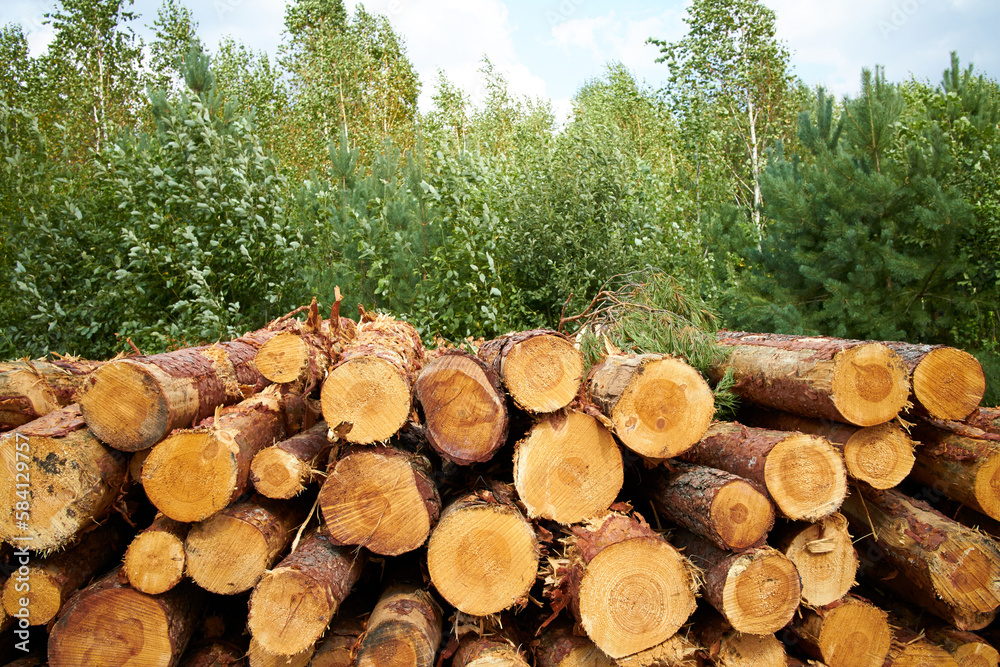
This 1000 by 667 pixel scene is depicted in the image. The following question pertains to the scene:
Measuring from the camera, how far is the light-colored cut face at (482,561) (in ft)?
8.11

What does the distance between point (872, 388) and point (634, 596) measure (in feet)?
4.83

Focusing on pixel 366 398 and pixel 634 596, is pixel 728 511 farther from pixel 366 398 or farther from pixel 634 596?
pixel 366 398

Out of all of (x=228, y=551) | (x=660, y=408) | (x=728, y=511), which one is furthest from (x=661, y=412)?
(x=228, y=551)

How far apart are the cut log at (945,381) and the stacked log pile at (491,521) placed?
1 centimetres

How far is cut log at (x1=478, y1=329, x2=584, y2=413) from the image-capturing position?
2.58 m

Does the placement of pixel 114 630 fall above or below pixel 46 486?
below

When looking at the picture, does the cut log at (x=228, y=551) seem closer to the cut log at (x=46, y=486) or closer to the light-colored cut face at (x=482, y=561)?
the cut log at (x=46, y=486)

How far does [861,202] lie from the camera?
18.9ft

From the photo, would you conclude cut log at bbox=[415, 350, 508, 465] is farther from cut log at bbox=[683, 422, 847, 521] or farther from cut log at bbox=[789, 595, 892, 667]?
cut log at bbox=[789, 595, 892, 667]

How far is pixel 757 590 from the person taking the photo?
248cm

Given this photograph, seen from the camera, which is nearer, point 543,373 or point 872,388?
point 543,373

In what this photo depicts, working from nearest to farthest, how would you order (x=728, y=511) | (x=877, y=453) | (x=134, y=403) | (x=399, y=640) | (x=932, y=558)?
(x=399, y=640) < (x=728, y=511) < (x=134, y=403) < (x=932, y=558) < (x=877, y=453)

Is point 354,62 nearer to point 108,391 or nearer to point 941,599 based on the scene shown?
point 108,391

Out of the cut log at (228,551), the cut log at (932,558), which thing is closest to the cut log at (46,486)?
the cut log at (228,551)
